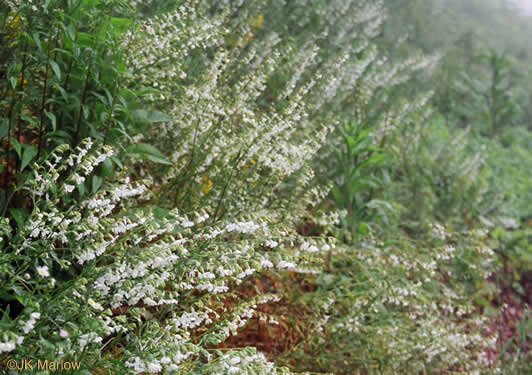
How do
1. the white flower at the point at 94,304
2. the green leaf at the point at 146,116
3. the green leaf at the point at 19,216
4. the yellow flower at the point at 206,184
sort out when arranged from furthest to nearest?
1. the yellow flower at the point at 206,184
2. the green leaf at the point at 146,116
3. the green leaf at the point at 19,216
4. the white flower at the point at 94,304

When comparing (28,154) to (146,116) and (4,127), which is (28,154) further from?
(146,116)

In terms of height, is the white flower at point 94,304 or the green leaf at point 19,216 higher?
the green leaf at point 19,216

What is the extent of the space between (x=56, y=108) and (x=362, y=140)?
249cm

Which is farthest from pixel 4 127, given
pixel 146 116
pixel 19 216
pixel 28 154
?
pixel 146 116

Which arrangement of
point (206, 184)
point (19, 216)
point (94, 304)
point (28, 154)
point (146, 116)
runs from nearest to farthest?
point (94, 304) → point (19, 216) → point (28, 154) → point (146, 116) → point (206, 184)

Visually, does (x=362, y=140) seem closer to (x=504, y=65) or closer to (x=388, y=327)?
(x=388, y=327)

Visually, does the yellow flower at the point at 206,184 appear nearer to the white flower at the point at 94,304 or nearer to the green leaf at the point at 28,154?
the green leaf at the point at 28,154

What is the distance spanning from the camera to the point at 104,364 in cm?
153

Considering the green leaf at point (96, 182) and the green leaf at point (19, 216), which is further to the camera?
the green leaf at point (96, 182)

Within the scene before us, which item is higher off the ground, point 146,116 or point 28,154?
point 146,116

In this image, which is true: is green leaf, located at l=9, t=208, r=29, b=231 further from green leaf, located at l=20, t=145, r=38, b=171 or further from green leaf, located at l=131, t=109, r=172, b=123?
green leaf, located at l=131, t=109, r=172, b=123

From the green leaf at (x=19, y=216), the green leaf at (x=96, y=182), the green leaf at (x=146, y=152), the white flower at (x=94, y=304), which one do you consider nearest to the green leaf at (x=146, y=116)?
the green leaf at (x=146, y=152)

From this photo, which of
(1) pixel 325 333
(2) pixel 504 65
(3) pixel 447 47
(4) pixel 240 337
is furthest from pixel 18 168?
(3) pixel 447 47

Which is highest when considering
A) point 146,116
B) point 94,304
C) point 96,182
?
point 146,116
